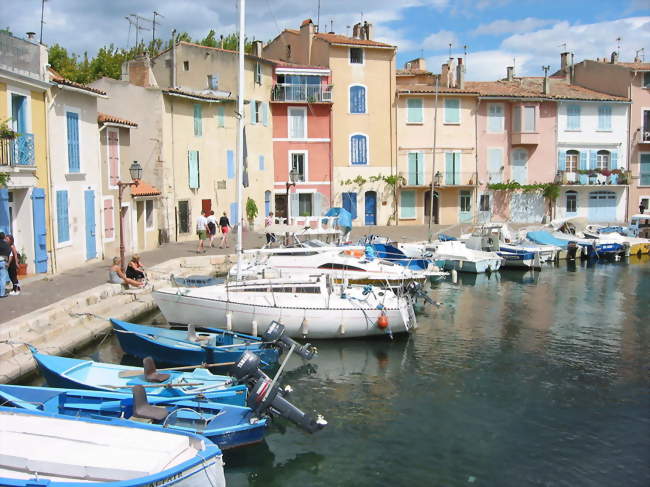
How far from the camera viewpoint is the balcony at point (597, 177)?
4733 cm

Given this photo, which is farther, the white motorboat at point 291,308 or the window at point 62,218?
the window at point 62,218

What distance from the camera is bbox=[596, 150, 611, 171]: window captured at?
159ft

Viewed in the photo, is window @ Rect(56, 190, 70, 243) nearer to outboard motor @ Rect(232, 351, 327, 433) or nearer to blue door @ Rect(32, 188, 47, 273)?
blue door @ Rect(32, 188, 47, 273)

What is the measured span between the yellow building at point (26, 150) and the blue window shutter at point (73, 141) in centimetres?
160

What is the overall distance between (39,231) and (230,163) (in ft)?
57.3

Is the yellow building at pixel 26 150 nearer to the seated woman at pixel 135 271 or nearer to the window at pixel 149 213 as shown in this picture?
the seated woman at pixel 135 271

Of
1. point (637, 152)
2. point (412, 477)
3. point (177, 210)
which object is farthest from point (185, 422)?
point (637, 152)

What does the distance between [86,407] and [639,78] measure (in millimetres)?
47104

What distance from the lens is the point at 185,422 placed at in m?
11.1

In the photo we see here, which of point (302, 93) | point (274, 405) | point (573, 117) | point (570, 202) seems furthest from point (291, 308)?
point (573, 117)

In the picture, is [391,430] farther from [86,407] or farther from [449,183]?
[449,183]

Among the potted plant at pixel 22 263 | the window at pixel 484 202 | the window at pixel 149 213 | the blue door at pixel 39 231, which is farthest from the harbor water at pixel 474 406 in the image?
the window at pixel 484 202

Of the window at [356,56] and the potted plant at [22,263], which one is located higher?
the window at [356,56]

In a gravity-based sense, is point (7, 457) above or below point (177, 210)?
below
